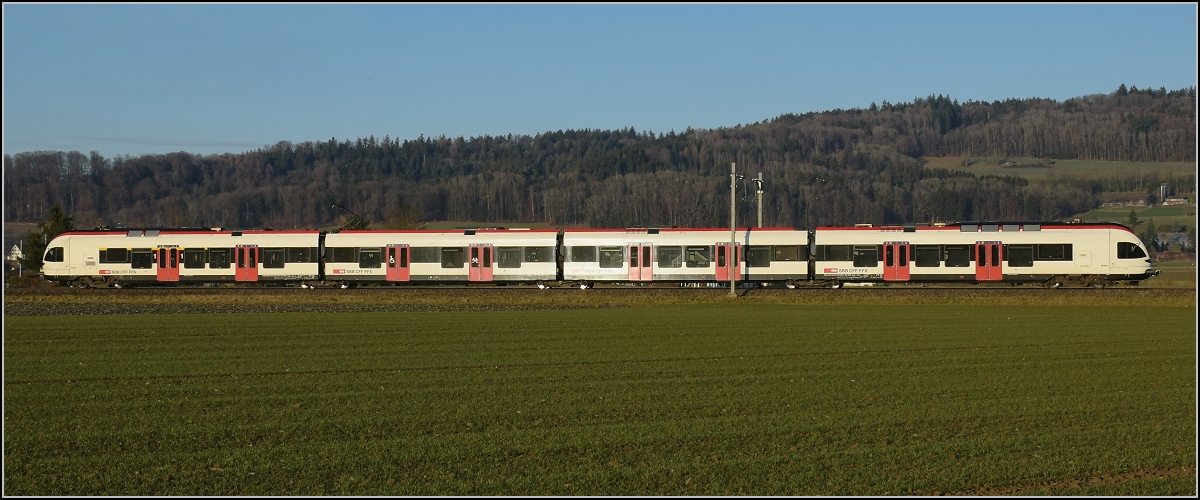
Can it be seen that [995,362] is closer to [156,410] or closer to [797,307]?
[156,410]

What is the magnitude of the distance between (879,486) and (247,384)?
11.6 meters

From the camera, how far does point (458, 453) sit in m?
13.7

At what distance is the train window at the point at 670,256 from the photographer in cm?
5500

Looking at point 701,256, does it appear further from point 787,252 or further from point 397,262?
point 397,262

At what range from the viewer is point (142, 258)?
5981 cm

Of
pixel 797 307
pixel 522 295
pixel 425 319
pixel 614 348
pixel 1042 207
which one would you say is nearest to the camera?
pixel 614 348

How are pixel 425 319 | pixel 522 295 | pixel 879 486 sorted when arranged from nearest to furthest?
pixel 879 486 → pixel 425 319 → pixel 522 295

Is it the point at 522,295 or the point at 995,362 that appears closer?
the point at 995,362

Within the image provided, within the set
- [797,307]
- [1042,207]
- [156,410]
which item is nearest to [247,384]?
[156,410]

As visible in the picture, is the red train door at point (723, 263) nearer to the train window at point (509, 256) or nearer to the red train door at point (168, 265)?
the train window at point (509, 256)

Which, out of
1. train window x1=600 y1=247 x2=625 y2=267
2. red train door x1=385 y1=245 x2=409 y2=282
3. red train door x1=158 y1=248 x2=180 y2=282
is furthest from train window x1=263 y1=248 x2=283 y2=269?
train window x1=600 y1=247 x2=625 y2=267

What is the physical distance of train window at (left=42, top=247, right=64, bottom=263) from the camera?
61375 mm

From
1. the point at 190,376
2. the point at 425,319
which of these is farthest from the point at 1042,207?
the point at 190,376

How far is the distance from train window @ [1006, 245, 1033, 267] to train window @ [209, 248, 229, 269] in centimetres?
3664
